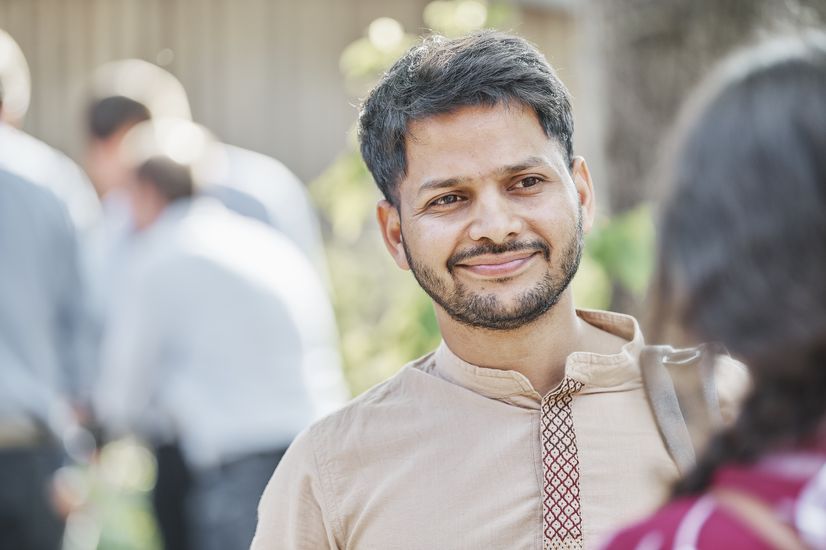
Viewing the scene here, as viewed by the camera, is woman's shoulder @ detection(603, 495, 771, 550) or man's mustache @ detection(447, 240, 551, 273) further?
man's mustache @ detection(447, 240, 551, 273)

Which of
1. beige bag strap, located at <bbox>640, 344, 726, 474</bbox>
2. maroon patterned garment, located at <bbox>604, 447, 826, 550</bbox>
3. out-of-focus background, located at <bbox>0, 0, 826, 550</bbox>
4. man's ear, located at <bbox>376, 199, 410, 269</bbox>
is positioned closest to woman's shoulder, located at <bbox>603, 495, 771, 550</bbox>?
maroon patterned garment, located at <bbox>604, 447, 826, 550</bbox>

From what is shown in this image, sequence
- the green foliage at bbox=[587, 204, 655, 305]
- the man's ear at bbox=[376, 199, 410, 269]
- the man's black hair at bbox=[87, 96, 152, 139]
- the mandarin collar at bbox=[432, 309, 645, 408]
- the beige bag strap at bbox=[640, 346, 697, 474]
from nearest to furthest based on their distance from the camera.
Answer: the beige bag strap at bbox=[640, 346, 697, 474], the mandarin collar at bbox=[432, 309, 645, 408], the man's ear at bbox=[376, 199, 410, 269], the green foliage at bbox=[587, 204, 655, 305], the man's black hair at bbox=[87, 96, 152, 139]

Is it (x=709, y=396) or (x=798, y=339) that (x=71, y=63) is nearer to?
(x=709, y=396)

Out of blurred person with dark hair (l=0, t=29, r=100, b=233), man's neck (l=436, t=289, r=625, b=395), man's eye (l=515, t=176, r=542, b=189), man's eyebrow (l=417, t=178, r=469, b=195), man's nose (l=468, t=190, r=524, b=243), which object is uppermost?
blurred person with dark hair (l=0, t=29, r=100, b=233)

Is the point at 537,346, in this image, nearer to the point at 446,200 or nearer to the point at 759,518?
the point at 446,200

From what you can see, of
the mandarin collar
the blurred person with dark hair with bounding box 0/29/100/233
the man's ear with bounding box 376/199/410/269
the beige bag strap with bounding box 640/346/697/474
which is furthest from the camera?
the blurred person with dark hair with bounding box 0/29/100/233

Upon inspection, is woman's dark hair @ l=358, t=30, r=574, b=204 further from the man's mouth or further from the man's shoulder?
the man's shoulder

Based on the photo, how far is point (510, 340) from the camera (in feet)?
7.91

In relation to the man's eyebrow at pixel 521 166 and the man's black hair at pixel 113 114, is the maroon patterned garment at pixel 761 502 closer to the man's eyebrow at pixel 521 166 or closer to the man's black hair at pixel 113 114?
the man's eyebrow at pixel 521 166

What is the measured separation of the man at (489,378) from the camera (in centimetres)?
223

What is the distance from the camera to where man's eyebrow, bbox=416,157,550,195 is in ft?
7.75

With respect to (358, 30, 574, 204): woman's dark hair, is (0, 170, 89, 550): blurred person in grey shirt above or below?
below

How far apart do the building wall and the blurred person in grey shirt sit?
4196 millimetres

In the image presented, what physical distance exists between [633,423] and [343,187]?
2352 mm
